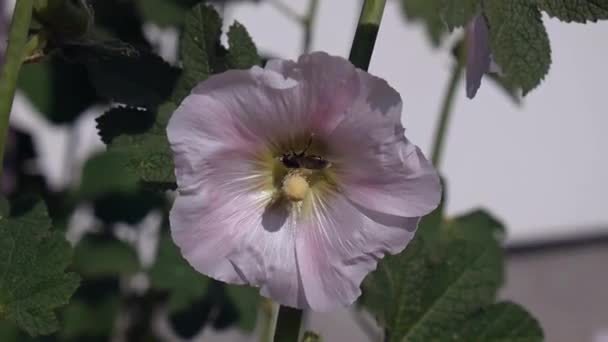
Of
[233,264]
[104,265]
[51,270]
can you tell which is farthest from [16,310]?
[104,265]

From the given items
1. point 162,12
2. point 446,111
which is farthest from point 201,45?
point 162,12

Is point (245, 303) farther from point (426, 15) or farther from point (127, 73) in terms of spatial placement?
point (127, 73)

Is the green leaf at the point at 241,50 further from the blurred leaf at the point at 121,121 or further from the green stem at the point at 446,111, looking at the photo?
the green stem at the point at 446,111

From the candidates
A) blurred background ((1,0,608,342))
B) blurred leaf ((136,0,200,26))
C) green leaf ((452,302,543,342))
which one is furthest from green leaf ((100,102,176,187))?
blurred background ((1,0,608,342))

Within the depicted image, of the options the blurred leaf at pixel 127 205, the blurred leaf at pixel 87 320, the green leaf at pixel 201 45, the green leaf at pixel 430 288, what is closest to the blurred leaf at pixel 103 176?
the blurred leaf at pixel 127 205

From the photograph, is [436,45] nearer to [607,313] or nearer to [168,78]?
[168,78]

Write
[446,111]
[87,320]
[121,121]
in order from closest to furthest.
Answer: [121,121]
[446,111]
[87,320]

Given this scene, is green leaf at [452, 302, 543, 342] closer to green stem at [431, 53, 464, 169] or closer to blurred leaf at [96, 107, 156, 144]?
blurred leaf at [96, 107, 156, 144]

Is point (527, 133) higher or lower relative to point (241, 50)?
lower
